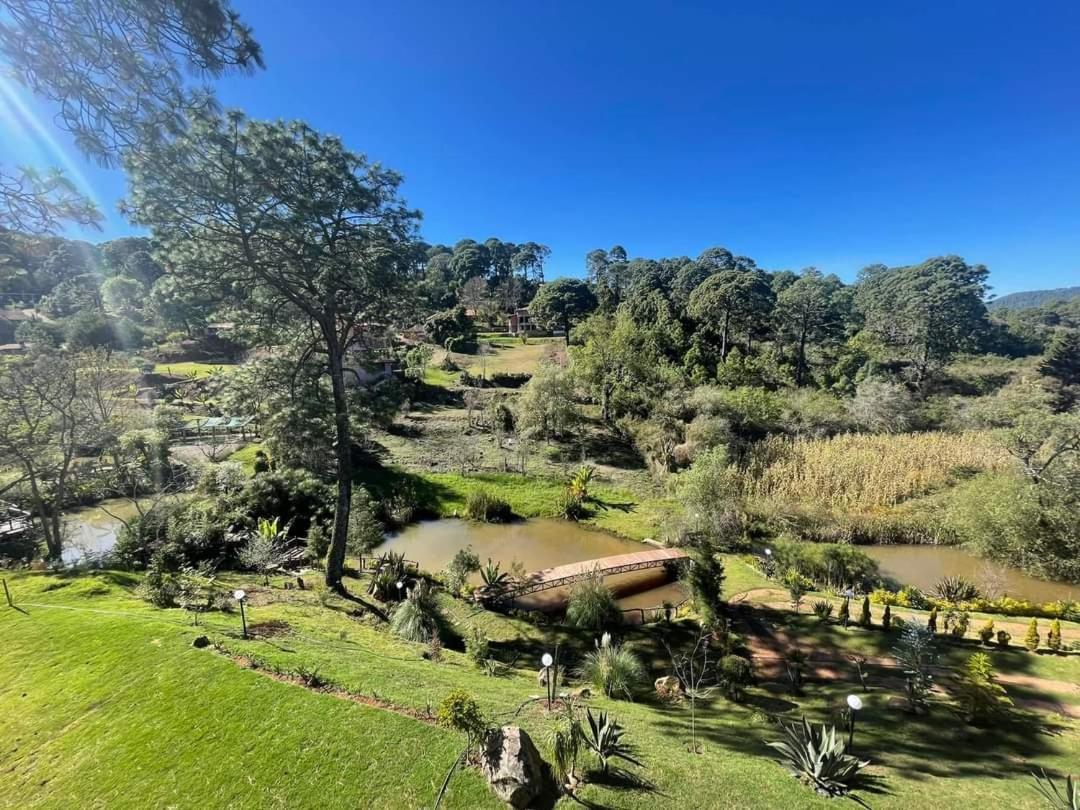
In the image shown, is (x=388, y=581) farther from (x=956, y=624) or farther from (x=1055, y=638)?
(x=1055, y=638)

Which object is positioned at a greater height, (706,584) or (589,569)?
(706,584)

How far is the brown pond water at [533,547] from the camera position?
38.4ft

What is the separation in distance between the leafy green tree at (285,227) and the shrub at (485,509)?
6.32m

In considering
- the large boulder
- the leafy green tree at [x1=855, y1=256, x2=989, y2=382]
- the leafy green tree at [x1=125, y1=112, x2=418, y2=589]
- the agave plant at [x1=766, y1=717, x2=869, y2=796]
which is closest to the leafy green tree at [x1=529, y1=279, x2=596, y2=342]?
the leafy green tree at [x1=855, y1=256, x2=989, y2=382]

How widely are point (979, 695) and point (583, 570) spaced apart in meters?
7.56

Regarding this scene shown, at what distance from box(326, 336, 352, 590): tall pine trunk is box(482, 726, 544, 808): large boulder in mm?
7714

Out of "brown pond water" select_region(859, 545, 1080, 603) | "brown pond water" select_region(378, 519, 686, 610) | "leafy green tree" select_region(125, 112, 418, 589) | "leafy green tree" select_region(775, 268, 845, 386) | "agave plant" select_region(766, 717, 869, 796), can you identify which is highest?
"leafy green tree" select_region(775, 268, 845, 386)

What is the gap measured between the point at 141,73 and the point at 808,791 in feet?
33.3

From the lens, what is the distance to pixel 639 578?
39.4 ft

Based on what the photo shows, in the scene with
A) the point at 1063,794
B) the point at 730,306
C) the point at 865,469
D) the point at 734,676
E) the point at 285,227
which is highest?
the point at 730,306

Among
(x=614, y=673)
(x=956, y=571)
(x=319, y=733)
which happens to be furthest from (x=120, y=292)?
(x=956, y=571)

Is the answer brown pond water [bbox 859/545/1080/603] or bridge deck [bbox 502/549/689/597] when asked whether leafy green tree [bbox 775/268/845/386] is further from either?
bridge deck [bbox 502/549/689/597]

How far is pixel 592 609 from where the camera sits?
9.48m

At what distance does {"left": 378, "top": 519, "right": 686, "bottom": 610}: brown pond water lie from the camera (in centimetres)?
1172
